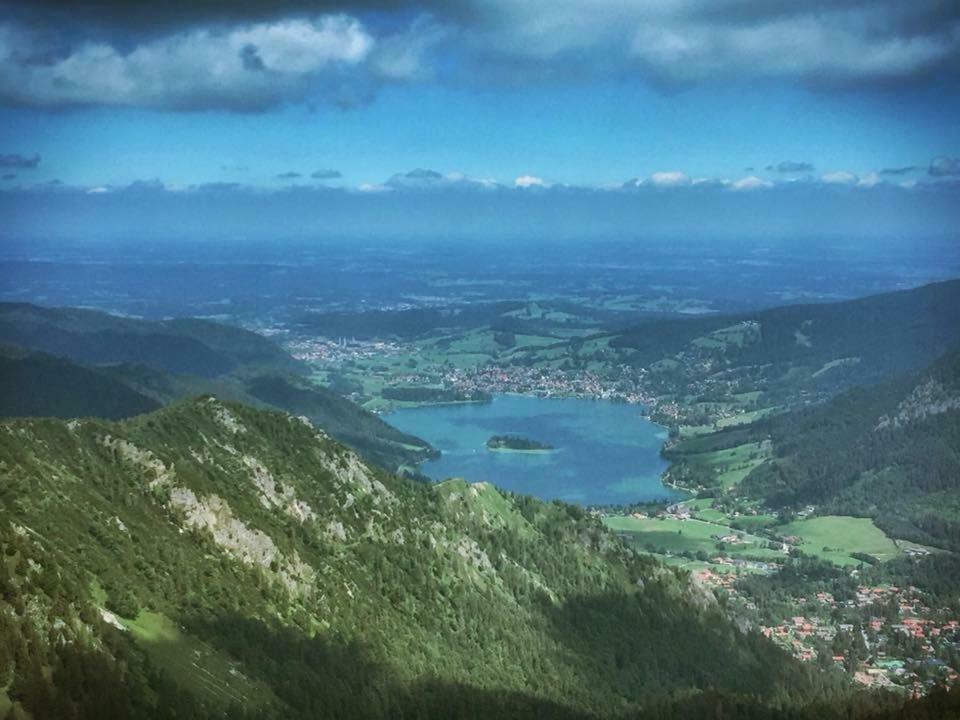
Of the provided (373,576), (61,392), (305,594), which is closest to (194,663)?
(305,594)

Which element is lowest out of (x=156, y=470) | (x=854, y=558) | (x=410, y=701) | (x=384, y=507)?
(x=854, y=558)

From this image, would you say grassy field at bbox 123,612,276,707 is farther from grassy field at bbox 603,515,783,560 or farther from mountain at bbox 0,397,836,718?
grassy field at bbox 603,515,783,560

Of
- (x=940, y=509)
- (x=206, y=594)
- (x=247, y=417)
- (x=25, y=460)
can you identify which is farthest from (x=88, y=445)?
(x=940, y=509)

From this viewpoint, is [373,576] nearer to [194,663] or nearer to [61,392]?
[194,663]

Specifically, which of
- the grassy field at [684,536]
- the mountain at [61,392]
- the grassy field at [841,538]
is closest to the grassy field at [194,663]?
the grassy field at [684,536]

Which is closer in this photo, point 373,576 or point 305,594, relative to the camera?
point 305,594

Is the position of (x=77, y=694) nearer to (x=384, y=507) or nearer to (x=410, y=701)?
(x=410, y=701)
